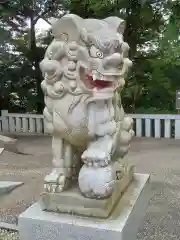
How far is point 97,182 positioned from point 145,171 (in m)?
1.54

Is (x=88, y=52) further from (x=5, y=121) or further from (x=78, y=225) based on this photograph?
(x=5, y=121)

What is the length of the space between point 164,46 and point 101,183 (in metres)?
3.44

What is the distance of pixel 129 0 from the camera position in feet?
15.7

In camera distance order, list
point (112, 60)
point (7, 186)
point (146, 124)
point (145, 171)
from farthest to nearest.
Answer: point (146, 124) < point (145, 171) < point (7, 186) < point (112, 60)

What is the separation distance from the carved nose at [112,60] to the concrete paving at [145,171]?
2.88 ft

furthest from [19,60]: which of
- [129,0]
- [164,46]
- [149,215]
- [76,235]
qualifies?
[76,235]

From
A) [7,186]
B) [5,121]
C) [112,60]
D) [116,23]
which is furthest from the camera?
[5,121]

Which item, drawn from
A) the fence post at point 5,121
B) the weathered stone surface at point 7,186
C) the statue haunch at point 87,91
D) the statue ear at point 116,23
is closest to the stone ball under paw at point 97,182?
the statue haunch at point 87,91

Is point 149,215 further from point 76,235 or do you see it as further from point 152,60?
point 152,60

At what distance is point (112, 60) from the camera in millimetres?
1324

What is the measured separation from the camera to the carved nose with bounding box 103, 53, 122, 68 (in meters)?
1.32

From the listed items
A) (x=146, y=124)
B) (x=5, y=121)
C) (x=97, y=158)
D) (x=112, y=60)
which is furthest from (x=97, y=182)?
(x=5, y=121)

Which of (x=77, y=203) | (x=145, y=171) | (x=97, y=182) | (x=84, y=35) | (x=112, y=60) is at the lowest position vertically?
(x=145, y=171)

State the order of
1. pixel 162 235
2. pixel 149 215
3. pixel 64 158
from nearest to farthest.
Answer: pixel 64 158
pixel 162 235
pixel 149 215
